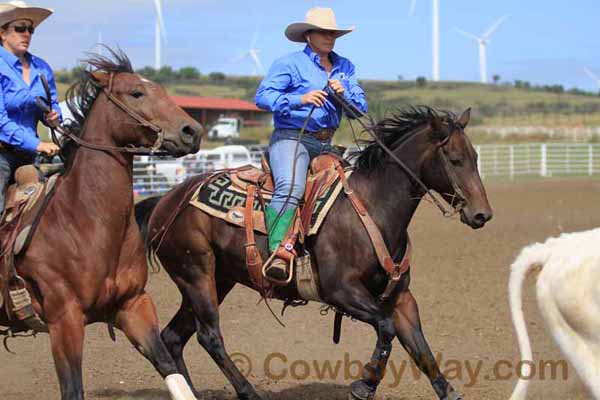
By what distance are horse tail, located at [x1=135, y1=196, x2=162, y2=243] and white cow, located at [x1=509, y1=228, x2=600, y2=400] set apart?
3.65 metres

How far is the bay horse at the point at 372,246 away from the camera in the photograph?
5.83 metres

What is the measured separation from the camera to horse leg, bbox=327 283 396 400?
5.67 meters

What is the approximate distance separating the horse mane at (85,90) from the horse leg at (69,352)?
42.0 inches

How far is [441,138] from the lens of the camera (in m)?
6.09

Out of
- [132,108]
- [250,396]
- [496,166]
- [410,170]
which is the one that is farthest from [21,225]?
[496,166]

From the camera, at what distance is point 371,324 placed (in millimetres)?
5750

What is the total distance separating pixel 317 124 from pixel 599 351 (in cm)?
315

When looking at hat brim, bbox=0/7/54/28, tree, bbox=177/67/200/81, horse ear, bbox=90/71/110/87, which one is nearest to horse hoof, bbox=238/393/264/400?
horse ear, bbox=90/71/110/87

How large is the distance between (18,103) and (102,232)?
1040mm

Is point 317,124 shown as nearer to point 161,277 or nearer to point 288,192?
point 288,192

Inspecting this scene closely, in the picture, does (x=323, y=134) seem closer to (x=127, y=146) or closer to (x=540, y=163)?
(x=127, y=146)

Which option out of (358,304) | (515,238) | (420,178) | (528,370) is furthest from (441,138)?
(515,238)

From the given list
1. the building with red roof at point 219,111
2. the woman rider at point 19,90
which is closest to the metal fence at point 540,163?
the woman rider at point 19,90

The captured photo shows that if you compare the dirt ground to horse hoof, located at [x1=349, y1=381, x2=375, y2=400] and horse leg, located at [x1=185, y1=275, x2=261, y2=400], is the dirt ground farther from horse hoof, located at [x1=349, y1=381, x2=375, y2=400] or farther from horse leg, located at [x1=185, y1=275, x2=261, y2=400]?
horse hoof, located at [x1=349, y1=381, x2=375, y2=400]
